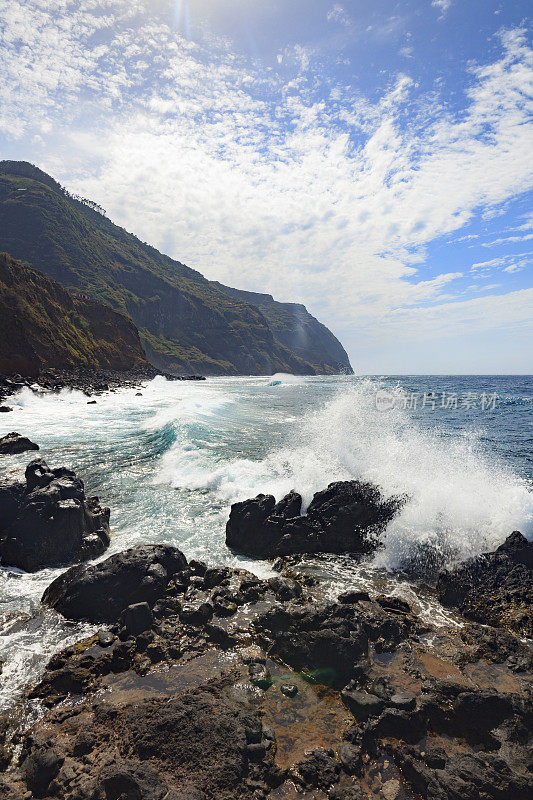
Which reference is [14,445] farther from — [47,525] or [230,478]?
[230,478]

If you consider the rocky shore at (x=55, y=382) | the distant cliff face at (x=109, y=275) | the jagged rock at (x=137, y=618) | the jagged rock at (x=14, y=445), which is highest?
the distant cliff face at (x=109, y=275)

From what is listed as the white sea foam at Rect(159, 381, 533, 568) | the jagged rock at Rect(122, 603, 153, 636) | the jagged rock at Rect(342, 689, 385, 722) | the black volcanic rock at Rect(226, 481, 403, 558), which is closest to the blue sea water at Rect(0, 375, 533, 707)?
the white sea foam at Rect(159, 381, 533, 568)

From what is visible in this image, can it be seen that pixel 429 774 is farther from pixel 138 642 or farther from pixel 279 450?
pixel 279 450

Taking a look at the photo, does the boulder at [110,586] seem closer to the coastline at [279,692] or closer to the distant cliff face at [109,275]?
the coastline at [279,692]

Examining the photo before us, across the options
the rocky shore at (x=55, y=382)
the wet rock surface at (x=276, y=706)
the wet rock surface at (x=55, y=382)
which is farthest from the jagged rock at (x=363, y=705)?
the wet rock surface at (x=55, y=382)

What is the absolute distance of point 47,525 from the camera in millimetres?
10312

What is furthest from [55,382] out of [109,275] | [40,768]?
[109,275]

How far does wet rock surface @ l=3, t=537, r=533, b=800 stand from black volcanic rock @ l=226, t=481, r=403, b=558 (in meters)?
2.99

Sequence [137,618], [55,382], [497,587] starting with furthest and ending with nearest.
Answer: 1. [55,382]
2. [497,587]
3. [137,618]

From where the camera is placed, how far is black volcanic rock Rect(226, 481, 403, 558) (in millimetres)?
11508

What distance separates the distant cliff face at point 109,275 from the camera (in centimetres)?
12912

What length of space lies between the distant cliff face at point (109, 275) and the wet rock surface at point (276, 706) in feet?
470

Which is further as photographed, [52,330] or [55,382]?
[52,330]

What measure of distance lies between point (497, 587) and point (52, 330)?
6949cm
